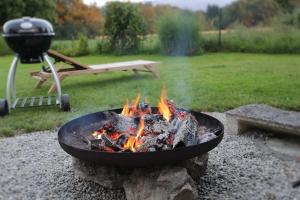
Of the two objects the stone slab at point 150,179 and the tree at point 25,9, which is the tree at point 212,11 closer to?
the tree at point 25,9

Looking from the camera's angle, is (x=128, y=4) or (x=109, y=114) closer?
(x=109, y=114)

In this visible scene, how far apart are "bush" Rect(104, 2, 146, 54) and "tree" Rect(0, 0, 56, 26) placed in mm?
9177

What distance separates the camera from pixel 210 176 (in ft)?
8.55

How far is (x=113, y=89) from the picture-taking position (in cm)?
609

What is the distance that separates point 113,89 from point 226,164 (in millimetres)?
3545

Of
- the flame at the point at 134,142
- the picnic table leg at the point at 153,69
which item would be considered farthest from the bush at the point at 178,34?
the flame at the point at 134,142

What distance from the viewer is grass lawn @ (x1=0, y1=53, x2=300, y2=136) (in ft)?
14.7

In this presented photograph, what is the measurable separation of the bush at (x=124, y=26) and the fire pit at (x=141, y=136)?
362 inches

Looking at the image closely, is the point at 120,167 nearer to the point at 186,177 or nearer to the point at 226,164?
the point at 186,177

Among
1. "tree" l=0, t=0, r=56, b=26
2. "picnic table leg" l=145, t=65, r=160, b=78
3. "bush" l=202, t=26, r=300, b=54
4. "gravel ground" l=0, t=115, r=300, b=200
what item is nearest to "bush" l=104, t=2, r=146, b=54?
"bush" l=202, t=26, r=300, b=54

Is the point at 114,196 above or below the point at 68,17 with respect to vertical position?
below

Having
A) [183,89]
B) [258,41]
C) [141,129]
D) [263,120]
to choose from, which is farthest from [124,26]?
[141,129]

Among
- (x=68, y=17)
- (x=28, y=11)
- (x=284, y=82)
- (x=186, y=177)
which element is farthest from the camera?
(x=68, y=17)

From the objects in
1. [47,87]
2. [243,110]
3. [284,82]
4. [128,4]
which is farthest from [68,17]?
[243,110]
